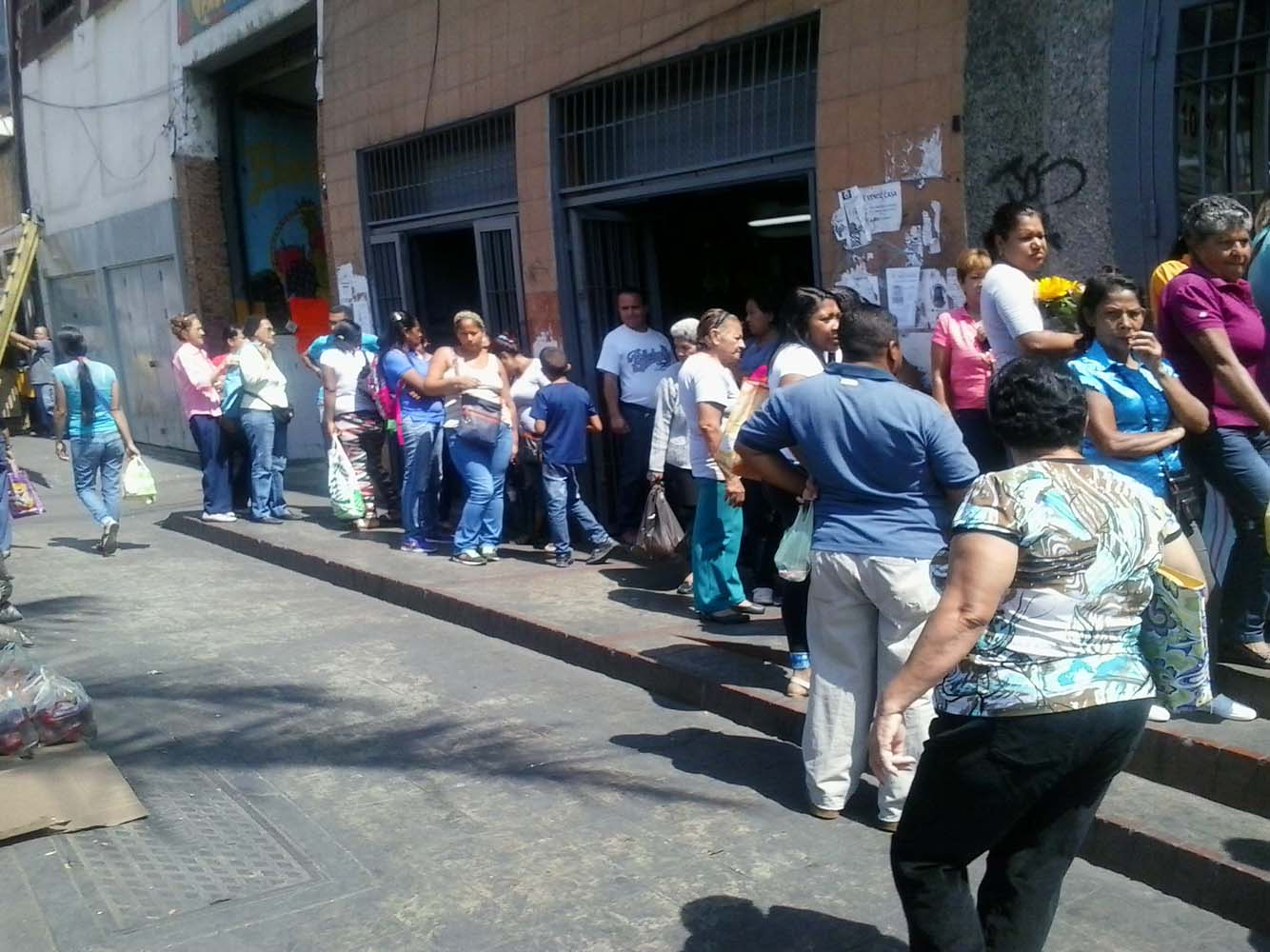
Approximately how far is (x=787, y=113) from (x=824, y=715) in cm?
445

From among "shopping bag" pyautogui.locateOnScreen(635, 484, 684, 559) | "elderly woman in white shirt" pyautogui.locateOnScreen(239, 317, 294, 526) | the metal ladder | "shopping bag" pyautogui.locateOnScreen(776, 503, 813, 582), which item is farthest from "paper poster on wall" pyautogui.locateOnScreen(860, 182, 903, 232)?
the metal ladder

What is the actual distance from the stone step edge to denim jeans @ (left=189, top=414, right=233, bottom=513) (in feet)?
0.79

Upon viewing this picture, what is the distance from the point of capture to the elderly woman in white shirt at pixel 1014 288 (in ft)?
17.3

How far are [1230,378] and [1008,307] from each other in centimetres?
101

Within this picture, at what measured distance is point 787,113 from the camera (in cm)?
774

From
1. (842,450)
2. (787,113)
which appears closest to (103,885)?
(842,450)

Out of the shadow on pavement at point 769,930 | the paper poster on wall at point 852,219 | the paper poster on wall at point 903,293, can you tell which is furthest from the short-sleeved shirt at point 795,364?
the shadow on pavement at point 769,930

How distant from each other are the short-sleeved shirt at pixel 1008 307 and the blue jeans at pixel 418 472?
16.3ft

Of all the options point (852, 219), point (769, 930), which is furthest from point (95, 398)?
point (769, 930)

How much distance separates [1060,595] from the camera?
2.80m

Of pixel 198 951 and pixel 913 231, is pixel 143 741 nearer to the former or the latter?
pixel 198 951

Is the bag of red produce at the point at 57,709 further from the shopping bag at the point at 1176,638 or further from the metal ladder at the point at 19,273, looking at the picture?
the metal ladder at the point at 19,273

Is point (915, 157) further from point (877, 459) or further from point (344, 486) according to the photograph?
point (344, 486)

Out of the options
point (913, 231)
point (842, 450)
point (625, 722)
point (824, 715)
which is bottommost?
point (625, 722)
